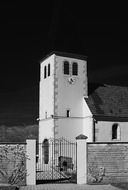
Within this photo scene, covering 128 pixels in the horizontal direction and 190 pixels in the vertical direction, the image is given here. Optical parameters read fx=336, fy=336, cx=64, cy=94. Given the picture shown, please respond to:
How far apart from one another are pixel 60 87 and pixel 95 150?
1386cm

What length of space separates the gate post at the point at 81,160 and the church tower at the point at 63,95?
40.2 ft

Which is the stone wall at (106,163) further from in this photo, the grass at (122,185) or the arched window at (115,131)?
the arched window at (115,131)

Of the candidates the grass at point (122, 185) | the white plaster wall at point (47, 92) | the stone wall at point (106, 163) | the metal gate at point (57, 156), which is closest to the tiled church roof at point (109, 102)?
the white plaster wall at point (47, 92)

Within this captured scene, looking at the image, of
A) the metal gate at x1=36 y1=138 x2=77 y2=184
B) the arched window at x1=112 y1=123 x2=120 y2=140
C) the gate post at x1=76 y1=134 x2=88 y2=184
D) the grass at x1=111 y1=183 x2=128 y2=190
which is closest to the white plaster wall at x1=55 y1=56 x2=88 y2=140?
the metal gate at x1=36 y1=138 x2=77 y2=184

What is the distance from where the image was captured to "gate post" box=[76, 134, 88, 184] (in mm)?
18234

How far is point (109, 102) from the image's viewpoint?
32906 millimetres

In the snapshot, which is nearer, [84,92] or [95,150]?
[95,150]

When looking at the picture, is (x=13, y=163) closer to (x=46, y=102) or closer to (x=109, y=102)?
(x=46, y=102)

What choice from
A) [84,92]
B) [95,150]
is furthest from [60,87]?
[95,150]

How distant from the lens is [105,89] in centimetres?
3469

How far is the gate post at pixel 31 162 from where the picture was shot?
18.0 meters

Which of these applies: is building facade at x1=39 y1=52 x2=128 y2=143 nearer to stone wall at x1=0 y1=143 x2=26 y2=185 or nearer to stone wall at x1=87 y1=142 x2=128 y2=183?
stone wall at x1=87 y1=142 x2=128 y2=183

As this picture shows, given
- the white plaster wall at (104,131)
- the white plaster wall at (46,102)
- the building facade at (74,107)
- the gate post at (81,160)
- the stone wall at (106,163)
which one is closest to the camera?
the gate post at (81,160)

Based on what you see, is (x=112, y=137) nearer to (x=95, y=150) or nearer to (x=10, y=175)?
(x=95, y=150)
